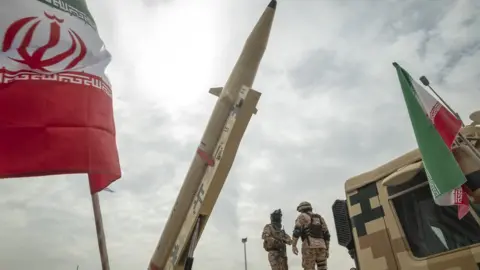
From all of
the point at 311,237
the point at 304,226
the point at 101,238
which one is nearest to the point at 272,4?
the point at 304,226

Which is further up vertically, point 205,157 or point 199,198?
point 205,157

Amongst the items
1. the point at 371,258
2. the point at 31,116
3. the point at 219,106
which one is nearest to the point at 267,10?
the point at 219,106

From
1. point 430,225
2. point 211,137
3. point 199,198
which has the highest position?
point 211,137

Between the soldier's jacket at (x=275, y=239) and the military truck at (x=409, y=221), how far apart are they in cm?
455

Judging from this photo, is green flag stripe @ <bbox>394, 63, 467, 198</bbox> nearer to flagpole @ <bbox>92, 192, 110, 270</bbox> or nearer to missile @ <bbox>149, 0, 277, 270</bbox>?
missile @ <bbox>149, 0, 277, 270</bbox>

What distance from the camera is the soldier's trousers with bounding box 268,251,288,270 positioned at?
7.48 metres

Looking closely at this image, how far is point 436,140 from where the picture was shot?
2703 mm

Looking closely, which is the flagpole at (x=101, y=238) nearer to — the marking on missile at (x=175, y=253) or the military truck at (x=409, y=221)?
the marking on missile at (x=175, y=253)

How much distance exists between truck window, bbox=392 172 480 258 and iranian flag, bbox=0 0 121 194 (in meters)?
2.82

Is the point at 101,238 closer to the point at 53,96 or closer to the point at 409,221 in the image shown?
the point at 53,96

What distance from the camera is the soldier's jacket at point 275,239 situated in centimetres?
744

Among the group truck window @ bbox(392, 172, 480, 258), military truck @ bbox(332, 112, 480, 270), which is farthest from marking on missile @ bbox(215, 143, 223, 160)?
truck window @ bbox(392, 172, 480, 258)

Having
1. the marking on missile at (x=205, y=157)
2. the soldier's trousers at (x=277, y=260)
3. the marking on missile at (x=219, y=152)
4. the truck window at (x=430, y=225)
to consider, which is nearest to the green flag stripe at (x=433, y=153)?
the truck window at (x=430, y=225)

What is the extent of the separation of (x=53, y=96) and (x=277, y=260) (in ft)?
17.4
